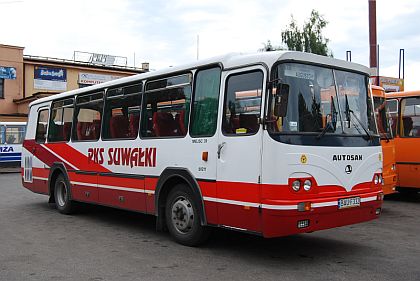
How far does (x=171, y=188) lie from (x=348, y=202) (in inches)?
108

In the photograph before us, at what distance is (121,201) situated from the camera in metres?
8.84

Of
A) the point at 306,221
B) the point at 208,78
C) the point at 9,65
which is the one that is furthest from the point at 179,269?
the point at 9,65

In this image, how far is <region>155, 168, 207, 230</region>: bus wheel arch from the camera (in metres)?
6.91

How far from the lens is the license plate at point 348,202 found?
20.8 ft

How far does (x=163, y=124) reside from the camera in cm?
795

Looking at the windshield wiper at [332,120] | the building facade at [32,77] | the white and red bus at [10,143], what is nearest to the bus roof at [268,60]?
the windshield wiper at [332,120]

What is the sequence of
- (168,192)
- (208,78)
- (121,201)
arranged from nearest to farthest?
(208,78)
(168,192)
(121,201)

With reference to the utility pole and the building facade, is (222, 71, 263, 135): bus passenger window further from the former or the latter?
the building facade

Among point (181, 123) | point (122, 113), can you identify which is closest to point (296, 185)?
point (181, 123)

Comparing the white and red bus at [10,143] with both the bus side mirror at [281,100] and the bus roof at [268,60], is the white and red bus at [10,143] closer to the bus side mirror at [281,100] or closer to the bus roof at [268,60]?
the bus roof at [268,60]

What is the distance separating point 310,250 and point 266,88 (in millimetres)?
2631

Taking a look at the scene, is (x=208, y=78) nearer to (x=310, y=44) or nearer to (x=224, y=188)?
(x=224, y=188)

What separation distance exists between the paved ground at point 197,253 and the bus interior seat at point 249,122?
1765 millimetres

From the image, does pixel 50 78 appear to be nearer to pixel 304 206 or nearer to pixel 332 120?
pixel 332 120
